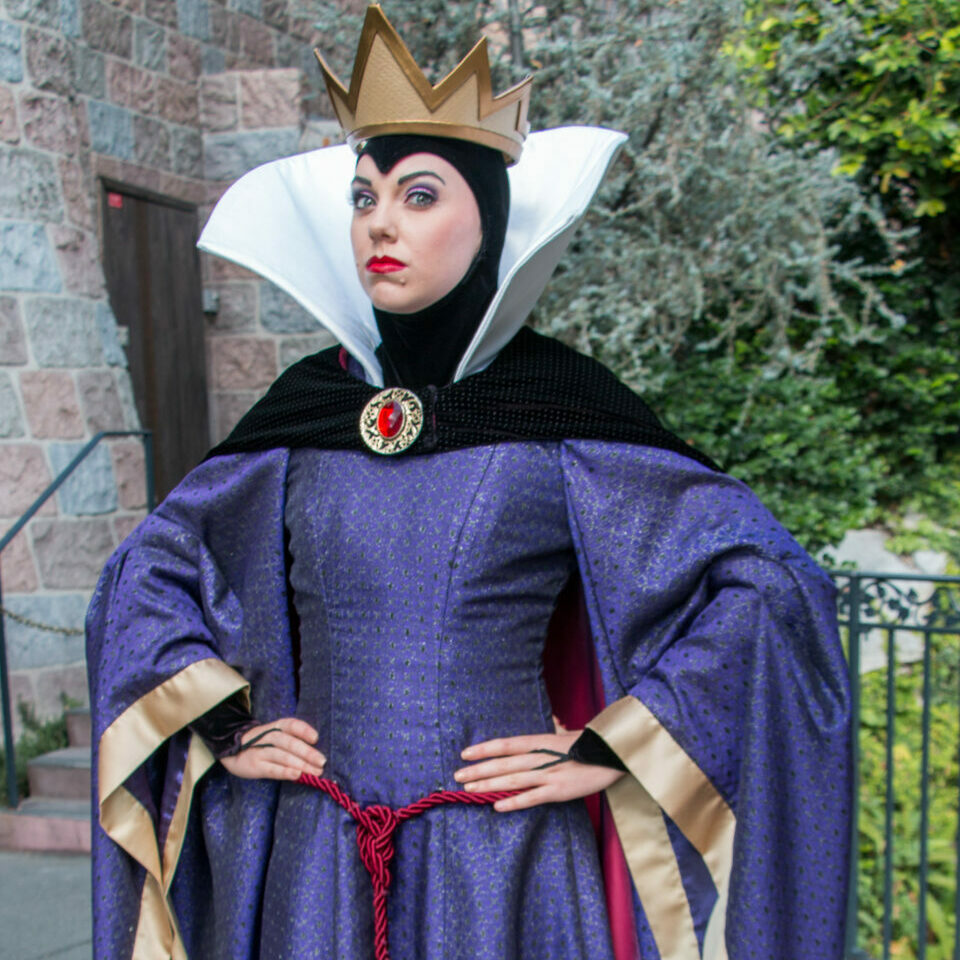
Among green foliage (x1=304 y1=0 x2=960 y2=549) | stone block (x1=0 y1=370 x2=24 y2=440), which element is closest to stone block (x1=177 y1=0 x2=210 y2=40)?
green foliage (x1=304 y1=0 x2=960 y2=549)

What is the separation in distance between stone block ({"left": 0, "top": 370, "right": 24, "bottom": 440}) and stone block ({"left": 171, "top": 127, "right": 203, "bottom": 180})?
1.79m

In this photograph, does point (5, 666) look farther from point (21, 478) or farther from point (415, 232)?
point (415, 232)

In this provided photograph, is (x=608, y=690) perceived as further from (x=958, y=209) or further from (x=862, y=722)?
(x=958, y=209)

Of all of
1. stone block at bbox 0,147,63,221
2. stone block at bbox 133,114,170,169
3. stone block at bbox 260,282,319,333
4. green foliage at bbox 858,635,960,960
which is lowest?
green foliage at bbox 858,635,960,960

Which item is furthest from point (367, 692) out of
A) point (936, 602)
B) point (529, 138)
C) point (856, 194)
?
point (856, 194)

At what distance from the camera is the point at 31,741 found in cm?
375

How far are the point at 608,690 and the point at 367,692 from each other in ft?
1.11

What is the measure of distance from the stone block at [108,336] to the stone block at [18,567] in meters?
0.94

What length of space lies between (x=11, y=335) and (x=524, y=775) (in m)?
3.41

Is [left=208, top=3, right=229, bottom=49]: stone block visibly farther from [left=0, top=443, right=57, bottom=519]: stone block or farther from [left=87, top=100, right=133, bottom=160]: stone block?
[left=0, top=443, right=57, bottom=519]: stone block

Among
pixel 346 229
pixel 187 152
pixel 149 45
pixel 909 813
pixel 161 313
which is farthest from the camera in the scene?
pixel 187 152

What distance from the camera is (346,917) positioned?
126 centimetres

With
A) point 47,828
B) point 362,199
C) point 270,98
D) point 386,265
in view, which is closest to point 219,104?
point 270,98

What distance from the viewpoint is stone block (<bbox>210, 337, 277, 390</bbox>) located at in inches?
210
